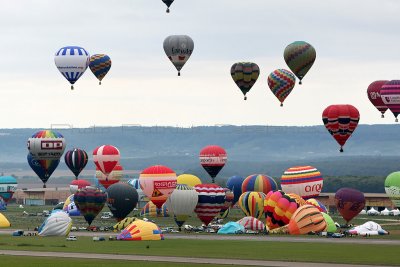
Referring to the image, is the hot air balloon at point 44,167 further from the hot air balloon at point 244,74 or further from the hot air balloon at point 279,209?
the hot air balloon at point 279,209

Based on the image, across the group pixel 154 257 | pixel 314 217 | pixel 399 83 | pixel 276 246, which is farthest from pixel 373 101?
pixel 154 257

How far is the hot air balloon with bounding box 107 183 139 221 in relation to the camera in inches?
5226

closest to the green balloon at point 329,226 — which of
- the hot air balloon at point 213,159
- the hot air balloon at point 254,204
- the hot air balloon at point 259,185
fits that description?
the hot air balloon at point 254,204

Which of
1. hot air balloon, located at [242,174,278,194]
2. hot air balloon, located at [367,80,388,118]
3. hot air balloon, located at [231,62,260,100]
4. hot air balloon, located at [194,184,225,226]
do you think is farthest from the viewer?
hot air balloon, located at [242,174,278,194]

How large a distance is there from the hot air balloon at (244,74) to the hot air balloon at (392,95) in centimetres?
1767

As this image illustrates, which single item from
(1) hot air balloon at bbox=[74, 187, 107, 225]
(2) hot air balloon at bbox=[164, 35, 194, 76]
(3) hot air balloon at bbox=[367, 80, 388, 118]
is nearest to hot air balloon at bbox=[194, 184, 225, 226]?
(1) hot air balloon at bbox=[74, 187, 107, 225]

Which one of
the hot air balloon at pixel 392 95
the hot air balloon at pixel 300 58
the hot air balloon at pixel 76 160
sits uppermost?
the hot air balloon at pixel 300 58

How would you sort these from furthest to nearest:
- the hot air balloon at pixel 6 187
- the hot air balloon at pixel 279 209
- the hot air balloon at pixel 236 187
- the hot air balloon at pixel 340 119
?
the hot air balloon at pixel 6 187 → the hot air balloon at pixel 236 187 → the hot air balloon at pixel 340 119 → the hot air balloon at pixel 279 209

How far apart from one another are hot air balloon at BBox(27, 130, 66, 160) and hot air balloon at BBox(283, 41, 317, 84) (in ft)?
103

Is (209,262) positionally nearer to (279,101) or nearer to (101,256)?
(101,256)

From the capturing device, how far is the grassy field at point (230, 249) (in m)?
90.8

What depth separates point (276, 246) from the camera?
341 feet

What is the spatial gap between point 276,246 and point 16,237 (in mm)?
27929

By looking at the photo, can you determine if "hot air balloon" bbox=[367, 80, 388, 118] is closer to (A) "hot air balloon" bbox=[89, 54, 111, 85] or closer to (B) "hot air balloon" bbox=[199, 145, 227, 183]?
(B) "hot air balloon" bbox=[199, 145, 227, 183]
